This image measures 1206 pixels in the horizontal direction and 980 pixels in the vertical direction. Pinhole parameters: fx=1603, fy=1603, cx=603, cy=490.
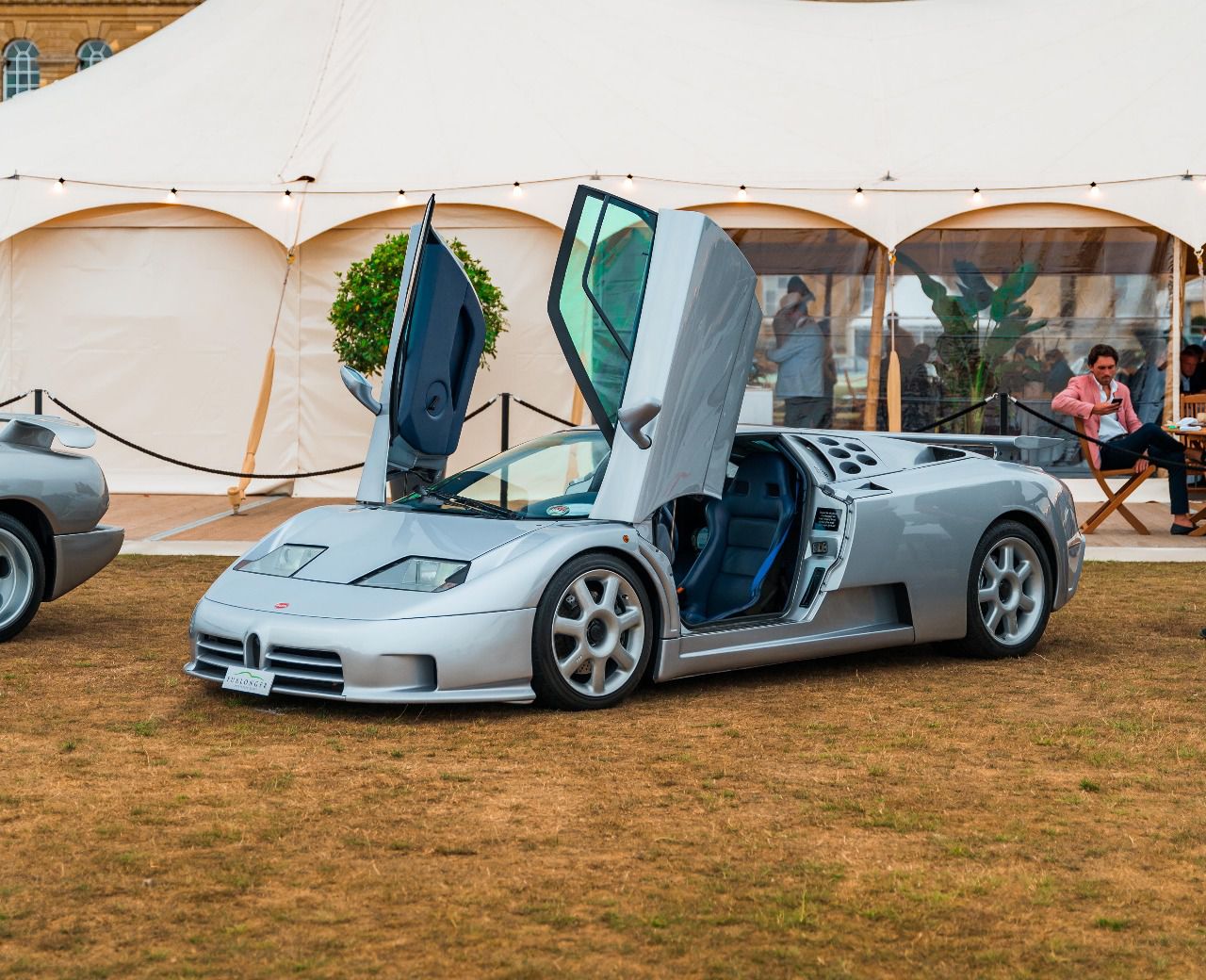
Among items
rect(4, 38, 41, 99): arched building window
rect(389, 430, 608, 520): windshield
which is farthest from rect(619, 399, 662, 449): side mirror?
rect(4, 38, 41, 99): arched building window

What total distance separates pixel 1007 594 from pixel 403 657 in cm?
297

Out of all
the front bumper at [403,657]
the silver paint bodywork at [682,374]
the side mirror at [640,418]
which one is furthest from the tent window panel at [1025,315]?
the front bumper at [403,657]

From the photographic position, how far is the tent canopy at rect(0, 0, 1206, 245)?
576 inches

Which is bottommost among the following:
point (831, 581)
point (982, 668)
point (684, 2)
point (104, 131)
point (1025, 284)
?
point (982, 668)

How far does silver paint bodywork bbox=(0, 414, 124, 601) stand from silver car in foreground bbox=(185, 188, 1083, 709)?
145 centimetres

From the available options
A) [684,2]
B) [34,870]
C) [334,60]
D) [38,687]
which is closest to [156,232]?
[334,60]

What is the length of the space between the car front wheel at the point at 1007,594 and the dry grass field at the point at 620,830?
33 centimetres

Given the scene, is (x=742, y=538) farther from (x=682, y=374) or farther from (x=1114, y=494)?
(x=1114, y=494)

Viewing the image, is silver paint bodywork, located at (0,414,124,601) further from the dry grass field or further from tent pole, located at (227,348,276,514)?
tent pole, located at (227,348,276,514)

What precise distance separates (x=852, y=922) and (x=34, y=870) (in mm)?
1863

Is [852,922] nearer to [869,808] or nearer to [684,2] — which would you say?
[869,808]

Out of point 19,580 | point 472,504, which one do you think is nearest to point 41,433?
point 19,580

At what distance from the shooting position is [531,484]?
6.41 meters

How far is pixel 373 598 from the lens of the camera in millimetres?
5574
